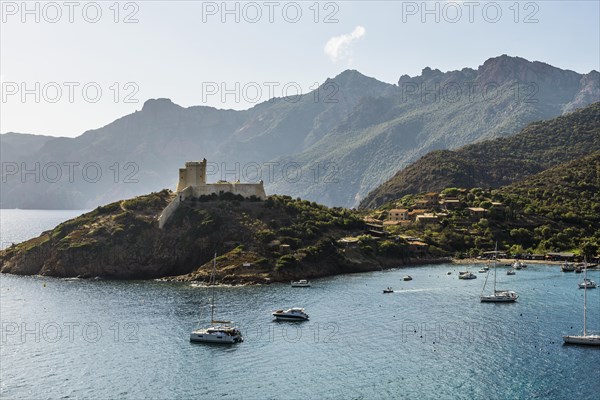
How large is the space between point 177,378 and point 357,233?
354 feet

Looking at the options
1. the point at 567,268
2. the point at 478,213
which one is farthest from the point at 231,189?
the point at 567,268

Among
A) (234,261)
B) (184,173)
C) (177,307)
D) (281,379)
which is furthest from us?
(184,173)

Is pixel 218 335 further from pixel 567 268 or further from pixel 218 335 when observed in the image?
pixel 567 268

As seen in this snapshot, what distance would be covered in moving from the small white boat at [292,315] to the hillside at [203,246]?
3629cm

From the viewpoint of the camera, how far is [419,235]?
187m

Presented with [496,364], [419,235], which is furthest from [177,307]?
[419,235]

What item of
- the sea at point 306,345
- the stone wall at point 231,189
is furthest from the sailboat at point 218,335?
the stone wall at point 231,189

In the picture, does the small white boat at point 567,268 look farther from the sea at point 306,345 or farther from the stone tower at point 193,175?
the stone tower at point 193,175

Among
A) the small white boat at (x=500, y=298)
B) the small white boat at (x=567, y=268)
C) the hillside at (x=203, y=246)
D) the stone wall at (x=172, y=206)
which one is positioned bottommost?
the small white boat at (x=500, y=298)

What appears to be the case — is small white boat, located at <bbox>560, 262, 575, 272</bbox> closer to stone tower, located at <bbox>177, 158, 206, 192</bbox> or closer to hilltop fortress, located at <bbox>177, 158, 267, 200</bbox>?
hilltop fortress, located at <bbox>177, 158, 267, 200</bbox>

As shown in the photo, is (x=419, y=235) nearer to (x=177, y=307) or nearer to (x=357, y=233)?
(x=357, y=233)

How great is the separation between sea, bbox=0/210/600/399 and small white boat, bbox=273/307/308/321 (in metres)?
1.66

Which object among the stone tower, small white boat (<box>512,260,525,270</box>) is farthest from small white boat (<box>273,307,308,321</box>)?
the stone tower

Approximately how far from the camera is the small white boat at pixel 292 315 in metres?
96.6
